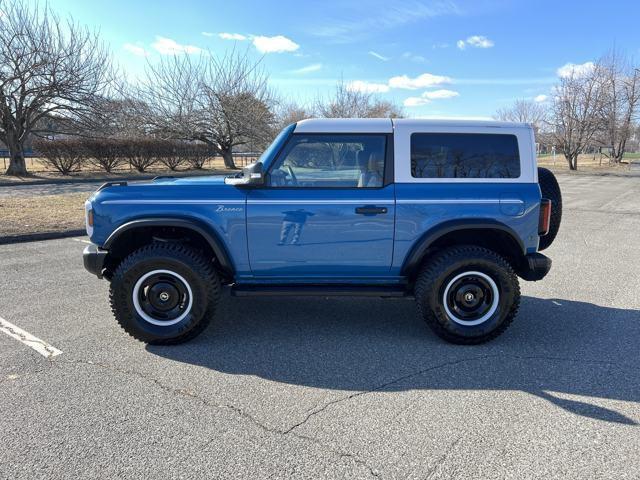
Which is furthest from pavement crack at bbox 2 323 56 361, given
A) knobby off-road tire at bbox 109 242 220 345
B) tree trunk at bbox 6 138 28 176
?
tree trunk at bbox 6 138 28 176

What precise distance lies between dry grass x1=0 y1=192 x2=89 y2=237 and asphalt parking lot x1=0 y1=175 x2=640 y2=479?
4405 millimetres

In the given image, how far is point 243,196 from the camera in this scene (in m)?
3.66

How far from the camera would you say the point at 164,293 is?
148 inches

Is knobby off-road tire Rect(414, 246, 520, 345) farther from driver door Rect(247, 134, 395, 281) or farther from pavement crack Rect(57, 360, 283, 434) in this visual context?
pavement crack Rect(57, 360, 283, 434)

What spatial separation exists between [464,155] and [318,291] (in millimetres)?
1713

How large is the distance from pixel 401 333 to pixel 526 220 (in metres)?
1.46

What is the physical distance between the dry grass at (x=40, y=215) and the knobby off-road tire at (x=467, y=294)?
7772 mm

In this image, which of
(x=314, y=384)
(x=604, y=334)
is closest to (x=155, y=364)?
(x=314, y=384)

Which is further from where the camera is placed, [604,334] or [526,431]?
[604,334]

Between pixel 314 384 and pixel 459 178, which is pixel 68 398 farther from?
pixel 459 178

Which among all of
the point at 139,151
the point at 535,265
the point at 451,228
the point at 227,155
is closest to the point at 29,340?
the point at 451,228

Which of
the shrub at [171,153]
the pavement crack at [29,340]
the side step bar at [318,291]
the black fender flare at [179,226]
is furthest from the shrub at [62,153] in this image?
the side step bar at [318,291]

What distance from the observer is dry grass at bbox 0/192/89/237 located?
28.1 feet

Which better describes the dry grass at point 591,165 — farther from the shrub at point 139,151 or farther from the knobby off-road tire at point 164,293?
the knobby off-road tire at point 164,293
